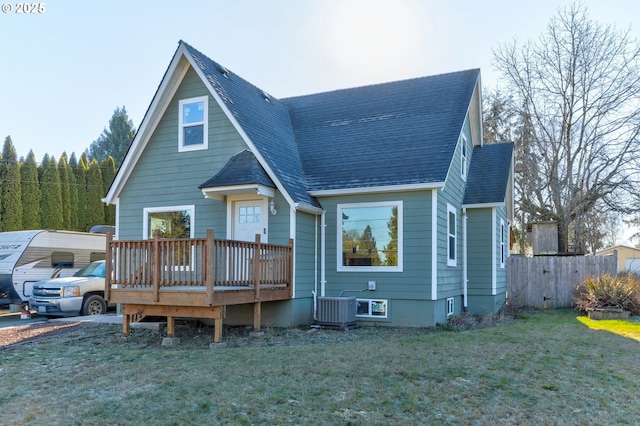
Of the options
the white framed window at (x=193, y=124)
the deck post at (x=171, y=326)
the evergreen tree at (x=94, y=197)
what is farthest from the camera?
the evergreen tree at (x=94, y=197)

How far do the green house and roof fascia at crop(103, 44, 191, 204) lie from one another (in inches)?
1.1

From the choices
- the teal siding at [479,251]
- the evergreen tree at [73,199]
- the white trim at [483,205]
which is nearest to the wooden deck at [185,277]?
the white trim at [483,205]

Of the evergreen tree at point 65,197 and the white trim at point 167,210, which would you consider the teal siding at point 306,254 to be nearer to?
the white trim at point 167,210

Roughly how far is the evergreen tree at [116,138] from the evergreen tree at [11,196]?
22.7 metres

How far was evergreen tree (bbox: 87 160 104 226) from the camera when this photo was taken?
2564 cm

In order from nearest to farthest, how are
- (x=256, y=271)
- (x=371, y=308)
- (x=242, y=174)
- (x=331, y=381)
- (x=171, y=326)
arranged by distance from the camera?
(x=331, y=381)
(x=171, y=326)
(x=256, y=271)
(x=242, y=174)
(x=371, y=308)

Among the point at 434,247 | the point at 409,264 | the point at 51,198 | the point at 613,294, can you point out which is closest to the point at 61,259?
the point at 51,198

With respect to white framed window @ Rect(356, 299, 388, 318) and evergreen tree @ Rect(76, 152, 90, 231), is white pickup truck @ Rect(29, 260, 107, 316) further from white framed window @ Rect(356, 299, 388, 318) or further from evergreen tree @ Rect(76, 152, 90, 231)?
evergreen tree @ Rect(76, 152, 90, 231)

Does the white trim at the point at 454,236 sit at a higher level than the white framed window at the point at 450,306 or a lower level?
higher

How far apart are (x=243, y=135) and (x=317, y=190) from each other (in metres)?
2.10

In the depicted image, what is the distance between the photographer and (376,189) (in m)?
11.1

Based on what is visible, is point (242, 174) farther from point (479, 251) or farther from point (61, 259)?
point (61, 259)

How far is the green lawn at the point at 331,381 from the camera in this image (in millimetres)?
4906

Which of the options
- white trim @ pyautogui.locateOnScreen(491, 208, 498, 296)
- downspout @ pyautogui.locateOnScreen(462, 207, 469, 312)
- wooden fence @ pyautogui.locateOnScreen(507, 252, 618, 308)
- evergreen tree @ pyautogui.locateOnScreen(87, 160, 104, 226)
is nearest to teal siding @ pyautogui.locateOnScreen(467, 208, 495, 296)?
white trim @ pyautogui.locateOnScreen(491, 208, 498, 296)
